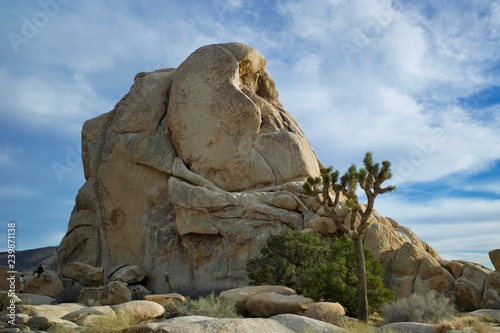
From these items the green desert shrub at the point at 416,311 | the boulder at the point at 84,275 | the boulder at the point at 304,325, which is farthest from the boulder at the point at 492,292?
the boulder at the point at 84,275

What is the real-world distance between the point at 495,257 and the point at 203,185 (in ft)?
53.1

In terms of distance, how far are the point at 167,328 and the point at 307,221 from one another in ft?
63.2

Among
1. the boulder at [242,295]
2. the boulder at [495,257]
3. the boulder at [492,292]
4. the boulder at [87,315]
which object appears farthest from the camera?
the boulder at [495,257]

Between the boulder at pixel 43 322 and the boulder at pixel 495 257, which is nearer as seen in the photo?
the boulder at pixel 43 322

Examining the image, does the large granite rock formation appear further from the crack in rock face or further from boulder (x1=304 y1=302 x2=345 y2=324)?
boulder (x1=304 y1=302 x2=345 y2=324)

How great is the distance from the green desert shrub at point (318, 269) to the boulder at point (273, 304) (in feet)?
10.2

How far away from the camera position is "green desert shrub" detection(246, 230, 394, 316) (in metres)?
20.2

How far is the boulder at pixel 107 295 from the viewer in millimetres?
22469

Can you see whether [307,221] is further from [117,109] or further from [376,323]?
[117,109]

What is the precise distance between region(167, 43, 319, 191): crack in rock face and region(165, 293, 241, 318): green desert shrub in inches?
622

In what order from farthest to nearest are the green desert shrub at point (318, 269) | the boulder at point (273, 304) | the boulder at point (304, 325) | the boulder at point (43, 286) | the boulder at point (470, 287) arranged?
1. the boulder at point (43, 286)
2. the boulder at point (470, 287)
3. the green desert shrub at point (318, 269)
4. the boulder at point (273, 304)
5. the boulder at point (304, 325)

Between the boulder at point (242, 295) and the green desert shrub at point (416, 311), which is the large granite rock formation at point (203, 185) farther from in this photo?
the boulder at point (242, 295)

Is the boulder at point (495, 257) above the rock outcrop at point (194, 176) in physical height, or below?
below

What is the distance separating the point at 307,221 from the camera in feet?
94.9
